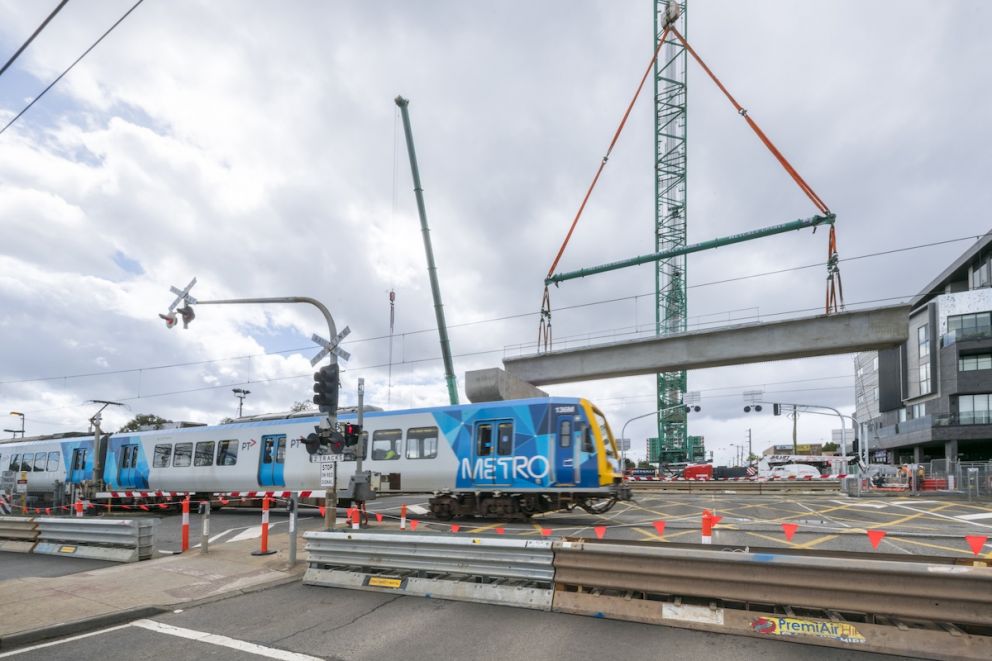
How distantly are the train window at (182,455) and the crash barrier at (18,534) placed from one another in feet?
32.9

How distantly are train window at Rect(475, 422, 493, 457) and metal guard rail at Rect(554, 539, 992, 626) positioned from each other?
9.18 meters

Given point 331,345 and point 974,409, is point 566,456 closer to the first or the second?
point 331,345

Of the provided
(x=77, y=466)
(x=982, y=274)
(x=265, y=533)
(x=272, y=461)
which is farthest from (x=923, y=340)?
(x=77, y=466)

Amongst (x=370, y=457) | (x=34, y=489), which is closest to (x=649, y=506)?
(x=370, y=457)

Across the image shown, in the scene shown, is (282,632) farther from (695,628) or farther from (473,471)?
(473,471)

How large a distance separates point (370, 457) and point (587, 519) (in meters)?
6.80

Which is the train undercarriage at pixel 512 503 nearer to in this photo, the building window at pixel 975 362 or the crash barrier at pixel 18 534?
→ the crash barrier at pixel 18 534

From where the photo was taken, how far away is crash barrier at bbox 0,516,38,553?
11.6m

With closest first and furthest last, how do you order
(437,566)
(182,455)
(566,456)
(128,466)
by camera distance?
(437,566) < (566,456) < (182,455) < (128,466)

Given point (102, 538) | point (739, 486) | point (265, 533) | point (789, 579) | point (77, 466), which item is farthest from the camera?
point (739, 486)

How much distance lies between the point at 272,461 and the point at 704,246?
73.8ft

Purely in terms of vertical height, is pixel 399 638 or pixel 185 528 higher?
pixel 399 638

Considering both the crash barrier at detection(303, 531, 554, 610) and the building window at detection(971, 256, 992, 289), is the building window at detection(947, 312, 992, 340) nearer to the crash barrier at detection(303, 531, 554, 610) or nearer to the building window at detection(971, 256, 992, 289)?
the building window at detection(971, 256, 992, 289)

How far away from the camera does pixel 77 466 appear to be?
998 inches
